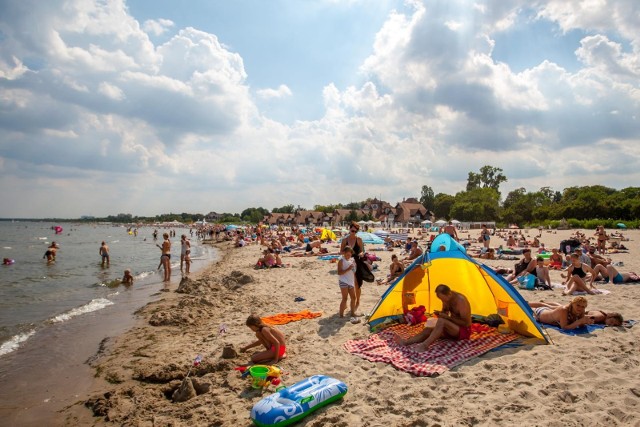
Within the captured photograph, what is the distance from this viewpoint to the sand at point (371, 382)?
3.56m

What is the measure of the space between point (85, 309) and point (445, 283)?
9097 mm

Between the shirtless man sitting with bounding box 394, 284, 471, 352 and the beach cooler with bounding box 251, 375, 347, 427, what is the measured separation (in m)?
1.72

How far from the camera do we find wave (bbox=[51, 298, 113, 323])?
877 cm

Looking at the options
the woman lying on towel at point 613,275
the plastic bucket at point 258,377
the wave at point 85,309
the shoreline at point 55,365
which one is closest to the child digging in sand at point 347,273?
→ the plastic bucket at point 258,377

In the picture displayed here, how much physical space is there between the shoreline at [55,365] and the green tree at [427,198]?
7962 centimetres

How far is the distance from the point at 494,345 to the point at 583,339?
1377 mm

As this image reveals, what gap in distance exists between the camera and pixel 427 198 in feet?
282

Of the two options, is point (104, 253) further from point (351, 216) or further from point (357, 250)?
point (351, 216)

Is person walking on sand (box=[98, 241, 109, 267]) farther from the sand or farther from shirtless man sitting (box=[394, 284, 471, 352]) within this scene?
shirtless man sitting (box=[394, 284, 471, 352])

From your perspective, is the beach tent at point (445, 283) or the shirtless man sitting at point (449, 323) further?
the beach tent at point (445, 283)

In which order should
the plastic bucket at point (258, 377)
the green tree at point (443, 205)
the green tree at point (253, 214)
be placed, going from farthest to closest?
the green tree at point (253, 214)
the green tree at point (443, 205)
the plastic bucket at point (258, 377)

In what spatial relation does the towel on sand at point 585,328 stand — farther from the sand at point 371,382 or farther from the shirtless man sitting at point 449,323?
the shirtless man sitting at point 449,323

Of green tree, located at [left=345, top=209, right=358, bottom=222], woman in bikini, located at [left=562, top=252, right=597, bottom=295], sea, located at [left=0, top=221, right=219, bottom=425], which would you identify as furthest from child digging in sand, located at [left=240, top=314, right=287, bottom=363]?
green tree, located at [left=345, top=209, right=358, bottom=222]

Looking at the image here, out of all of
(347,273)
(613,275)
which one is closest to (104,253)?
(347,273)
